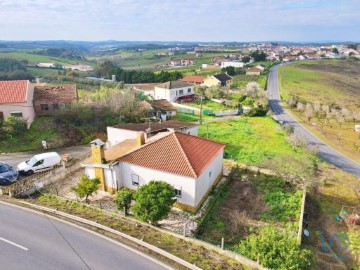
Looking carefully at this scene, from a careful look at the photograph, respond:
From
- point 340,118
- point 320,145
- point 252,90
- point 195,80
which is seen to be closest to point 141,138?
point 320,145

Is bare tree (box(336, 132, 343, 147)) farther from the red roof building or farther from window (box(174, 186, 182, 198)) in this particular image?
the red roof building

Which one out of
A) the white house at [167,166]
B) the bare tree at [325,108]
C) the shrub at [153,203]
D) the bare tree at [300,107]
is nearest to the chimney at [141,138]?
the white house at [167,166]

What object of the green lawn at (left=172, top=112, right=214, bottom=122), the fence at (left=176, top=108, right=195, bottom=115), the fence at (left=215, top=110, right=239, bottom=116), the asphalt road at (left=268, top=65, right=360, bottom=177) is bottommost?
the asphalt road at (left=268, top=65, right=360, bottom=177)

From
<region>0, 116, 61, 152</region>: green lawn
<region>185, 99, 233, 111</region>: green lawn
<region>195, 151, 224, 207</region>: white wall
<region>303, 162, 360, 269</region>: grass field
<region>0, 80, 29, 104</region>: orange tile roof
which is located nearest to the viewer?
<region>303, 162, 360, 269</region>: grass field

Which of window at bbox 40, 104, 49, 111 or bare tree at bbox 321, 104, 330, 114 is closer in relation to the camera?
window at bbox 40, 104, 49, 111

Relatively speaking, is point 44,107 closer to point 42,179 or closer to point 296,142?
point 42,179

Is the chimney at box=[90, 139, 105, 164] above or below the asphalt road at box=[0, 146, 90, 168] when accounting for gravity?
above

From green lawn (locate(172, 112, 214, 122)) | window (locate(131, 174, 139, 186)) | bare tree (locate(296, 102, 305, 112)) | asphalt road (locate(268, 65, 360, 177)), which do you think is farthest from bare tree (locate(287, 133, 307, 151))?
bare tree (locate(296, 102, 305, 112))
